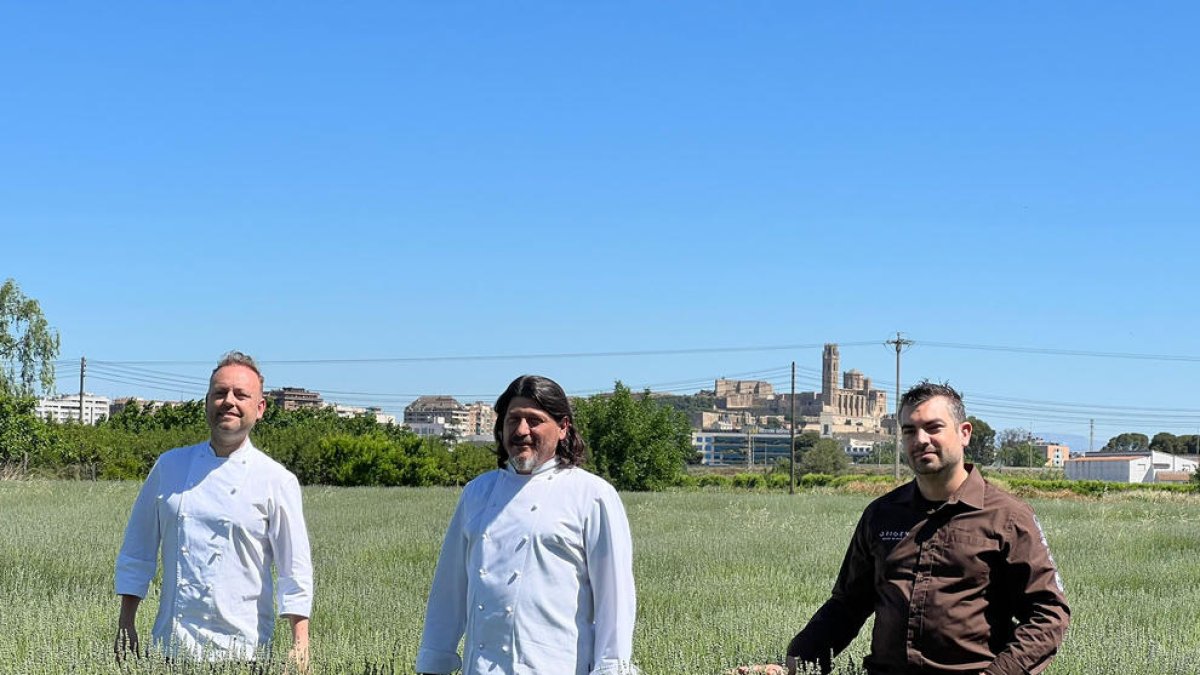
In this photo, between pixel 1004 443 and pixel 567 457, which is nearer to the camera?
pixel 567 457

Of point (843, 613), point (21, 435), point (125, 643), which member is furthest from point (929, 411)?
point (21, 435)

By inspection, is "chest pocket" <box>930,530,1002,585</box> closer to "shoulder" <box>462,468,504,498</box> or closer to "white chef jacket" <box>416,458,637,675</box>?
"white chef jacket" <box>416,458,637,675</box>

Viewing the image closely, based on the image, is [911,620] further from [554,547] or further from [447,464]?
[447,464]

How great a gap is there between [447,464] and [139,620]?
3450 centimetres

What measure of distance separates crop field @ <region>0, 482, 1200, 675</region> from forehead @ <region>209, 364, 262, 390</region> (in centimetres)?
94

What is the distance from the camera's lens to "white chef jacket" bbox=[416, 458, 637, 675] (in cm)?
345

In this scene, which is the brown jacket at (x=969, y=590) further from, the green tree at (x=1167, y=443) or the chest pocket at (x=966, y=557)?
the green tree at (x=1167, y=443)

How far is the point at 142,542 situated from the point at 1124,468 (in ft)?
354

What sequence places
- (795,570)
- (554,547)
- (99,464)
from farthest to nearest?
(99,464) → (795,570) → (554,547)

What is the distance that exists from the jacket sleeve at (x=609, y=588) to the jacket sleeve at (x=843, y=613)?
0.72 metres

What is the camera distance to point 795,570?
1305 cm

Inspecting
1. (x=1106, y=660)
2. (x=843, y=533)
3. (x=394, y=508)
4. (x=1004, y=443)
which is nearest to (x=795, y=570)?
(x=843, y=533)

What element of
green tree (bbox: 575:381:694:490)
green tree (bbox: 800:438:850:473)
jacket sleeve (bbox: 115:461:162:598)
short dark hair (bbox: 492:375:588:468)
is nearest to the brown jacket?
short dark hair (bbox: 492:375:588:468)

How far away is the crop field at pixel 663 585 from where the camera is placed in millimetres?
6113
